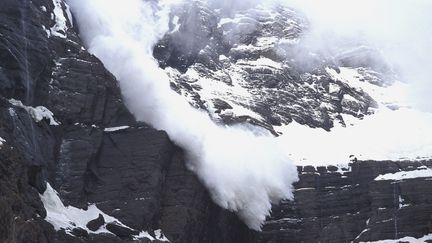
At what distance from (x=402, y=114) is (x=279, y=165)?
134ft

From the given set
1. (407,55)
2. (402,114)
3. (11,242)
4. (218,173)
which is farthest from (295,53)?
(11,242)

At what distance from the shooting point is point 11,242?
34156 millimetres

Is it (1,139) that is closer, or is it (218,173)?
(1,139)

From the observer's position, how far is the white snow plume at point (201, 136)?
293ft

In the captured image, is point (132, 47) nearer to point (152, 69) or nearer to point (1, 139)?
point (152, 69)

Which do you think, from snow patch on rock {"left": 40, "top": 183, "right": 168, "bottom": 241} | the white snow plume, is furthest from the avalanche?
snow patch on rock {"left": 40, "top": 183, "right": 168, "bottom": 241}

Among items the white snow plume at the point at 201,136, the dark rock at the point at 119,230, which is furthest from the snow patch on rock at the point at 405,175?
the dark rock at the point at 119,230

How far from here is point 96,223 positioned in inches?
2990

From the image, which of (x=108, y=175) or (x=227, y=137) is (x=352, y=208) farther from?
(x=108, y=175)

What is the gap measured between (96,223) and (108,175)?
26.2 ft

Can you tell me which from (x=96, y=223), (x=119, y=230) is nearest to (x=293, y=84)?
(x=119, y=230)

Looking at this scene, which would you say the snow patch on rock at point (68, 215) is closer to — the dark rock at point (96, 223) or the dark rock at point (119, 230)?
the dark rock at point (96, 223)

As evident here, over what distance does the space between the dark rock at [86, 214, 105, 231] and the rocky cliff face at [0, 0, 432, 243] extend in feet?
0.38

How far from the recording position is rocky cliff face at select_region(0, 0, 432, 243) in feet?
234
